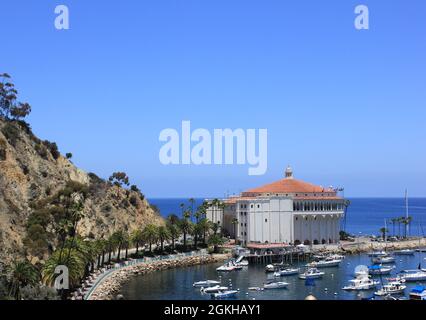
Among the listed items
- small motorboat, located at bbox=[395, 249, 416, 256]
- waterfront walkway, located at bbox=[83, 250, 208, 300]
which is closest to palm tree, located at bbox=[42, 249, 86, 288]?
waterfront walkway, located at bbox=[83, 250, 208, 300]

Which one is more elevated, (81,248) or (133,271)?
(81,248)

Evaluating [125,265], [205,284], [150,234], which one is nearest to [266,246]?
[150,234]

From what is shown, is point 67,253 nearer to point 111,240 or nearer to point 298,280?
point 111,240

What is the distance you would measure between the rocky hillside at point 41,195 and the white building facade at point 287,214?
1943 cm

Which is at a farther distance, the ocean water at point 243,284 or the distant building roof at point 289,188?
the distant building roof at point 289,188

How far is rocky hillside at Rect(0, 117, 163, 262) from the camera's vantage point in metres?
67.8

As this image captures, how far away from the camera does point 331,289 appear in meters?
67.8

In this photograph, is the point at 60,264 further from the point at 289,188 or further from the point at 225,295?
the point at 289,188

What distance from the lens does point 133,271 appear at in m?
77.2

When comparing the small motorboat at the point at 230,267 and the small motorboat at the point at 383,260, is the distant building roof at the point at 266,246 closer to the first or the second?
the small motorboat at the point at 230,267

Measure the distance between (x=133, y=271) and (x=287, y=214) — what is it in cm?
4334

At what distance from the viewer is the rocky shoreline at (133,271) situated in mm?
58956

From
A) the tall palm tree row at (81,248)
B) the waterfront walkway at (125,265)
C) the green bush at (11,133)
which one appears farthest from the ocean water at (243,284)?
the green bush at (11,133)

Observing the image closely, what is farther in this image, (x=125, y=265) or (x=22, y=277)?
(x=125, y=265)
